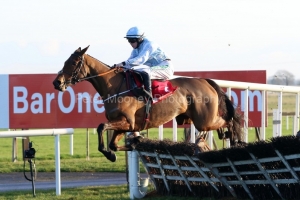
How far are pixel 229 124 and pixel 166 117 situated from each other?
4.66 feet

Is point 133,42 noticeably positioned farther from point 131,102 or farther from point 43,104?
point 43,104

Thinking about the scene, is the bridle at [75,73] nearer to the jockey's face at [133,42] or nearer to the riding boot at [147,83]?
the jockey's face at [133,42]

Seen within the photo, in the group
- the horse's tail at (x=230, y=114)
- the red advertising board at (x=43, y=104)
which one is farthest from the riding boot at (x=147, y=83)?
the red advertising board at (x=43, y=104)

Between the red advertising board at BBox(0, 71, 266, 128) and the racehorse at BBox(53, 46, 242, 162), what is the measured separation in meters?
4.86

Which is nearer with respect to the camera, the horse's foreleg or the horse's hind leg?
the horse's hind leg

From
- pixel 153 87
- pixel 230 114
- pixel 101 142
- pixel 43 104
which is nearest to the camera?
pixel 101 142

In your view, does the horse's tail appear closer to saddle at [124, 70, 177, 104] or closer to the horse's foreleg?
saddle at [124, 70, 177, 104]

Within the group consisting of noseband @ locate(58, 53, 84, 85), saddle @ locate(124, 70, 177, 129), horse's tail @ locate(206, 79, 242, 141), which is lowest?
horse's tail @ locate(206, 79, 242, 141)

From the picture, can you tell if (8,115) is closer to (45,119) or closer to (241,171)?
(45,119)

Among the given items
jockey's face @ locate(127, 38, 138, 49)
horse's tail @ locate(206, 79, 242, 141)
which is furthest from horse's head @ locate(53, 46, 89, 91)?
horse's tail @ locate(206, 79, 242, 141)

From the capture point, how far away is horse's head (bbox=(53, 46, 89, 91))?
9.18 metres

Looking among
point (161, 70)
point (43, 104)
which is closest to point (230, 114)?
point (161, 70)

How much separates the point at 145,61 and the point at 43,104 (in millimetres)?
6148

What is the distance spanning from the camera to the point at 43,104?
591 inches
